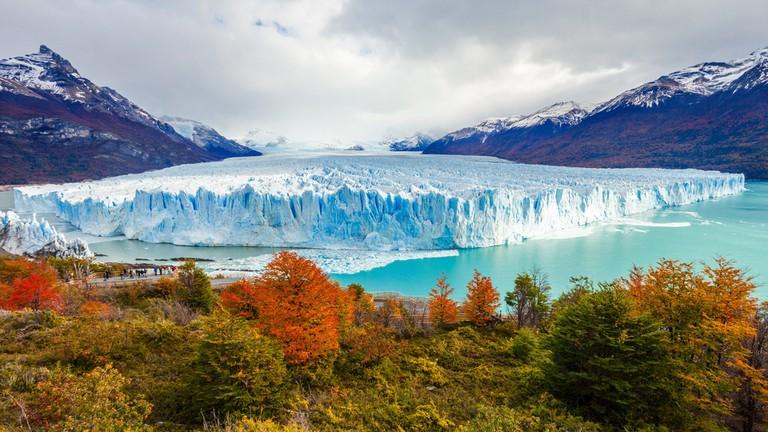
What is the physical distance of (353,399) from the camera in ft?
18.2

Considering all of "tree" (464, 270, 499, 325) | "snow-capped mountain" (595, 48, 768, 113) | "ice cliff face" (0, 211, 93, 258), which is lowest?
"tree" (464, 270, 499, 325)

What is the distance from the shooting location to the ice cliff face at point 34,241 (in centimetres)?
2192

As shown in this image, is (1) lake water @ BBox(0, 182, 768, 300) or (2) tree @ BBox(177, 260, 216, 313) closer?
(2) tree @ BBox(177, 260, 216, 313)

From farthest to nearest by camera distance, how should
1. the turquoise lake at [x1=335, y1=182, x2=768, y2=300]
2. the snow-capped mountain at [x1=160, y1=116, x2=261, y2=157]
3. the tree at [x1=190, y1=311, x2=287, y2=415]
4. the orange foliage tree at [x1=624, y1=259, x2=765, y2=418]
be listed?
the snow-capped mountain at [x1=160, y1=116, x2=261, y2=157] → the turquoise lake at [x1=335, y1=182, x2=768, y2=300] → the orange foliage tree at [x1=624, y1=259, x2=765, y2=418] → the tree at [x1=190, y1=311, x2=287, y2=415]

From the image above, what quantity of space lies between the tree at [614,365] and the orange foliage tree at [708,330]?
0.34 metres

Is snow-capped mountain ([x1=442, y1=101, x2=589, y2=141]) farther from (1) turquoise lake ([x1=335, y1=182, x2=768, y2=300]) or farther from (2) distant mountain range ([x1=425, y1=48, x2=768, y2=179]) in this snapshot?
(1) turquoise lake ([x1=335, y1=182, x2=768, y2=300])

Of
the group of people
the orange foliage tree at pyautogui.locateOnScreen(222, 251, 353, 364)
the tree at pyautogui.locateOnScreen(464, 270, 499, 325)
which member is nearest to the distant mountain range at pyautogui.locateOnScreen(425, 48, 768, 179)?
the tree at pyautogui.locateOnScreen(464, 270, 499, 325)

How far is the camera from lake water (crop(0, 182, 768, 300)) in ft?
65.5

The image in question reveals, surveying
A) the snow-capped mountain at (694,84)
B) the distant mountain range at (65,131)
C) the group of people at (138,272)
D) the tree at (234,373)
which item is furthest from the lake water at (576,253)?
the snow-capped mountain at (694,84)

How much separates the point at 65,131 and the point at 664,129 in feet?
416

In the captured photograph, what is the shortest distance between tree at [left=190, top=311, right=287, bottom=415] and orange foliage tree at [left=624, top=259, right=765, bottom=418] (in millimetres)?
5425

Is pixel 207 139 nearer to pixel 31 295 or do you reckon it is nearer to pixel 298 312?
pixel 31 295

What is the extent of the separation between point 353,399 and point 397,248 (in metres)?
20.3

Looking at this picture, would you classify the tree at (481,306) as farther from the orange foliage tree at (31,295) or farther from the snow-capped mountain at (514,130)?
the snow-capped mountain at (514,130)
